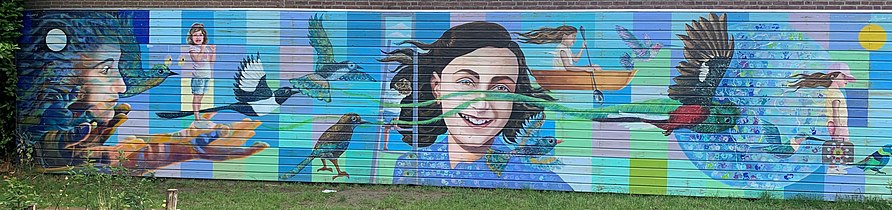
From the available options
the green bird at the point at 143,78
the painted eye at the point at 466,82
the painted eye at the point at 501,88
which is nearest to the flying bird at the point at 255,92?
the green bird at the point at 143,78

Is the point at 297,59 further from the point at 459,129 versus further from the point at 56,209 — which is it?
the point at 56,209

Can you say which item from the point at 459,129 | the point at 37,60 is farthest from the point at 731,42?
the point at 37,60

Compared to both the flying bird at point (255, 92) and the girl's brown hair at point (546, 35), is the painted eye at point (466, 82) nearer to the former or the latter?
the girl's brown hair at point (546, 35)

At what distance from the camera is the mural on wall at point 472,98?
8969 mm

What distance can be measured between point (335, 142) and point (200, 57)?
1.97 meters

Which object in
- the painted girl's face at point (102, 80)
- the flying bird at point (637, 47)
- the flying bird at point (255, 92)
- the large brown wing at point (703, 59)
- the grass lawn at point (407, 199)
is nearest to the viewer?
the grass lawn at point (407, 199)

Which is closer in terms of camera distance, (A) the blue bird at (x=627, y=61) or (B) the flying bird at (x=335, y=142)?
(A) the blue bird at (x=627, y=61)

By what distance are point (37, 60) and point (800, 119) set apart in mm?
Answer: 9210

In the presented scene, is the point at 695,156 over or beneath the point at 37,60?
beneath

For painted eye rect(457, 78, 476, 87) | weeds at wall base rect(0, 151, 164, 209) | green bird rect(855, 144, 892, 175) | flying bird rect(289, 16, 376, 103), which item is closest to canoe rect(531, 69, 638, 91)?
painted eye rect(457, 78, 476, 87)

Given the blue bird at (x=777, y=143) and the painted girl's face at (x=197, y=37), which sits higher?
the painted girl's face at (x=197, y=37)

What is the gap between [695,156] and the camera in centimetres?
922

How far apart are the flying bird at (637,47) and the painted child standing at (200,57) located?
16.1ft

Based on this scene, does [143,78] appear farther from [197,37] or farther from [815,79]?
[815,79]
